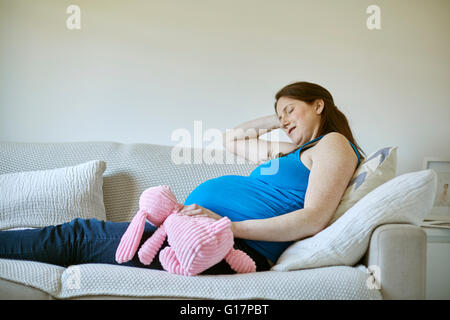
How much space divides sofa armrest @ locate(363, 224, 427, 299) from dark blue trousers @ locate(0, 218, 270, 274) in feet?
1.16

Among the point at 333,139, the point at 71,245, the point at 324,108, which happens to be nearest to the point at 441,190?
the point at 324,108

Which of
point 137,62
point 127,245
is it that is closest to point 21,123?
point 137,62

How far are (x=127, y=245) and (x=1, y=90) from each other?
62.6 inches

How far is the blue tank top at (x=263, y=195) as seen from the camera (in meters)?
1.22

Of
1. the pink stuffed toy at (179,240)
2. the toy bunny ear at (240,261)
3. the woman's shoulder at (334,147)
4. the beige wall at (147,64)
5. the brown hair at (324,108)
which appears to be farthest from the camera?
the beige wall at (147,64)

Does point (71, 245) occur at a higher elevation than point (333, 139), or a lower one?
lower

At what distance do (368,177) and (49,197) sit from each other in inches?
45.9

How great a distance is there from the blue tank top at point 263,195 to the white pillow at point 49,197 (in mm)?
471

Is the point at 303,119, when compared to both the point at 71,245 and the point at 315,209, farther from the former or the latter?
the point at 71,245

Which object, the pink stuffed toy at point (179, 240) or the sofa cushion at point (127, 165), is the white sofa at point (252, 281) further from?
the sofa cushion at point (127, 165)

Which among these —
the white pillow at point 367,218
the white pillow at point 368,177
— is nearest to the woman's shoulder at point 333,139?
the white pillow at point 368,177

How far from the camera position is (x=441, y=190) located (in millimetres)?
2037

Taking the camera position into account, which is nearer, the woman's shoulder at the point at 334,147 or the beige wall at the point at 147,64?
the woman's shoulder at the point at 334,147
